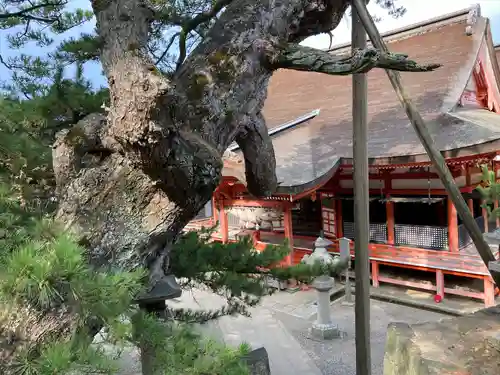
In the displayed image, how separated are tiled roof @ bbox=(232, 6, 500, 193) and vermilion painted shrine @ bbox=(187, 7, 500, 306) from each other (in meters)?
0.02

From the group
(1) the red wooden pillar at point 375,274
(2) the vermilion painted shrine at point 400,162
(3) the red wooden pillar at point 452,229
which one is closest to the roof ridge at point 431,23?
(2) the vermilion painted shrine at point 400,162

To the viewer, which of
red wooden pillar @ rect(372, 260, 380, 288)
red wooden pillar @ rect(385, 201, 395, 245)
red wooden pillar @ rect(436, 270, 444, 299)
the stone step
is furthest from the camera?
red wooden pillar @ rect(372, 260, 380, 288)

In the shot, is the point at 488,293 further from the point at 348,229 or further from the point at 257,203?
the point at 257,203

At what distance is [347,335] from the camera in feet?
17.6

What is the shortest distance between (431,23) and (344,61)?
950 cm

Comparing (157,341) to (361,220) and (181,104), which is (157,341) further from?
(361,220)

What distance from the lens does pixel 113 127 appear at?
1.35 meters

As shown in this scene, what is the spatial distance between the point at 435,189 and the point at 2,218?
621 cm

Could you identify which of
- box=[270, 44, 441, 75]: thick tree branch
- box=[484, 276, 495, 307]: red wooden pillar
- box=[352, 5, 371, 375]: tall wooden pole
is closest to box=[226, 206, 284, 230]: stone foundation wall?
box=[484, 276, 495, 307]: red wooden pillar

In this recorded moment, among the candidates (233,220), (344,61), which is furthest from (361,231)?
(233,220)

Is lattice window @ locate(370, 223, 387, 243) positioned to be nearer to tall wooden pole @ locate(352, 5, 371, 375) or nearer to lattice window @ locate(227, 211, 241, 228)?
lattice window @ locate(227, 211, 241, 228)

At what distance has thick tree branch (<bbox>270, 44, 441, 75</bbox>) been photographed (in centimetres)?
123

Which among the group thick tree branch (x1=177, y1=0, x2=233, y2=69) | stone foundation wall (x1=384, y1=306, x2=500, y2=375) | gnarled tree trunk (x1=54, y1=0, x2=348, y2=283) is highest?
thick tree branch (x1=177, y1=0, x2=233, y2=69)

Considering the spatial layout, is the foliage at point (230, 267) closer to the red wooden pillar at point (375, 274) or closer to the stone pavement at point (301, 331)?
the stone pavement at point (301, 331)
